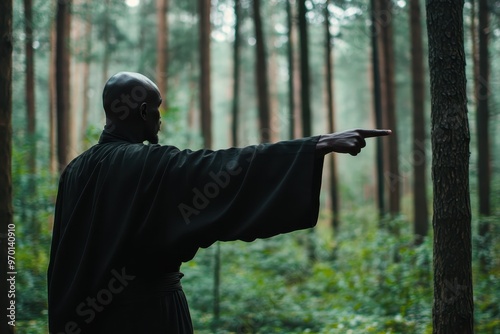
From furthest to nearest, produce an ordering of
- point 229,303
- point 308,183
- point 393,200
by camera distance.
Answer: point 393,200 < point 229,303 < point 308,183

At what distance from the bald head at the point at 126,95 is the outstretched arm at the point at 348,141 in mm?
1179

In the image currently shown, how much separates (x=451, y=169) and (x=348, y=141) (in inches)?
62.1

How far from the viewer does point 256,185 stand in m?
3.04

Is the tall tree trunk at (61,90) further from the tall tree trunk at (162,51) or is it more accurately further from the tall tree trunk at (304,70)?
the tall tree trunk at (162,51)

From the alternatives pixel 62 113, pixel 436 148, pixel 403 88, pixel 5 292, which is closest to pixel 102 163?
pixel 436 148

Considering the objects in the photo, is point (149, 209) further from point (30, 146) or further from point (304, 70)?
point (304, 70)

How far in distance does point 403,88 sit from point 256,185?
3018 centimetres

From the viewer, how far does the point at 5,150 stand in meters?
5.15

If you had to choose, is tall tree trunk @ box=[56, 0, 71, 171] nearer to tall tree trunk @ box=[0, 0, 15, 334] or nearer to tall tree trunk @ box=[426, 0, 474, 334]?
tall tree trunk @ box=[0, 0, 15, 334]

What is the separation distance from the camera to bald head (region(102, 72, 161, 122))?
11.0 feet

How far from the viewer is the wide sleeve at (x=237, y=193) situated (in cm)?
297

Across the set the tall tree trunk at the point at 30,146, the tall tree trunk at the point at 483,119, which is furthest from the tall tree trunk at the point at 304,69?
the tall tree trunk at the point at 30,146

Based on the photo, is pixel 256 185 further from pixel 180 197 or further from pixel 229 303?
pixel 229 303

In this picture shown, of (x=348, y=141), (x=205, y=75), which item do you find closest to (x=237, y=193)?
(x=348, y=141)
